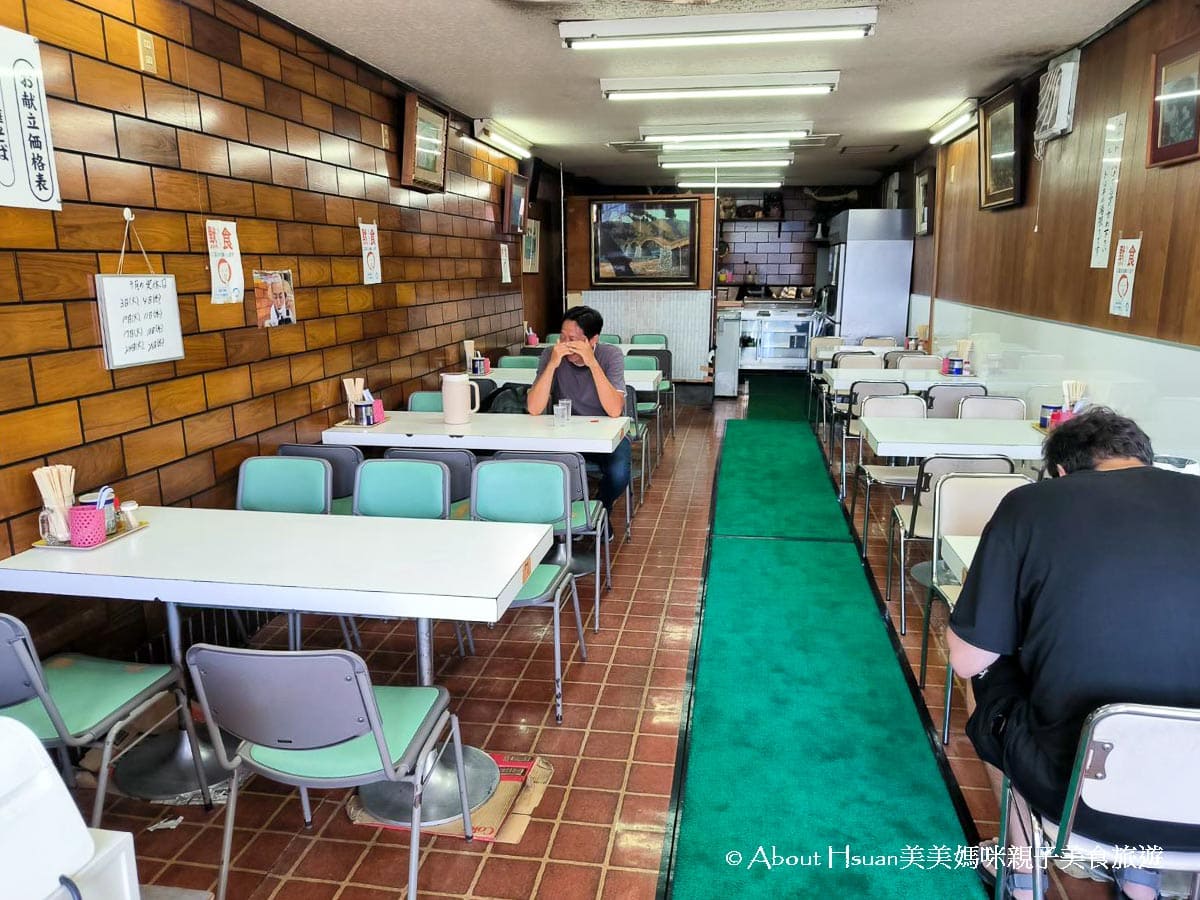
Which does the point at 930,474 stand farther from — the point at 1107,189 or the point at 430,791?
the point at 430,791

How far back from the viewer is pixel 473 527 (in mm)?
2543

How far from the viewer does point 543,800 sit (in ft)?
7.90

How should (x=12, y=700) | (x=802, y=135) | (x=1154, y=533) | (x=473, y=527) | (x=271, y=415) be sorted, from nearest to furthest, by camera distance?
(x=1154, y=533) → (x=12, y=700) → (x=473, y=527) → (x=271, y=415) → (x=802, y=135)

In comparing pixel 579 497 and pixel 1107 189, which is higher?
pixel 1107 189

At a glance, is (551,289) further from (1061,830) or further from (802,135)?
(1061,830)

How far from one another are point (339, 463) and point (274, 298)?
823 millimetres

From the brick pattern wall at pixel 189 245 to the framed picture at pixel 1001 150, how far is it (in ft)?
13.1

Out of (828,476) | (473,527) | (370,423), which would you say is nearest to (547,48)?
(370,423)

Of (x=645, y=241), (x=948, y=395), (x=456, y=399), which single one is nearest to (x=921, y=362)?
(x=948, y=395)

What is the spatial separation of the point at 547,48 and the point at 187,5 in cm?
184

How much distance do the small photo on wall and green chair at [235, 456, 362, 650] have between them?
0.79 m

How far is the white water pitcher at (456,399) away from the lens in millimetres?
3889

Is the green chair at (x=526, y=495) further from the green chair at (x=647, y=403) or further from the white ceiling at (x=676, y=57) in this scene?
the green chair at (x=647, y=403)

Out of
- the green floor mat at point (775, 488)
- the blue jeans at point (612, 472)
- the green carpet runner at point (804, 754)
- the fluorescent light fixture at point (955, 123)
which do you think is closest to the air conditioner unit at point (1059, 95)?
the fluorescent light fixture at point (955, 123)
